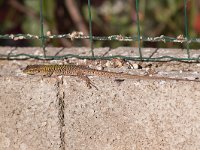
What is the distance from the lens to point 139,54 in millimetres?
3982

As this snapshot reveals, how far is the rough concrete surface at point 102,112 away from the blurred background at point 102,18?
5.79ft

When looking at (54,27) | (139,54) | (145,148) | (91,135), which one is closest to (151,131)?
(145,148)

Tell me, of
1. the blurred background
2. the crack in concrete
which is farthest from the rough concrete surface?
the blurred background

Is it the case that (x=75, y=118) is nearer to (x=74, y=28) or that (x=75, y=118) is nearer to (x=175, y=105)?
(x=175, y=105)

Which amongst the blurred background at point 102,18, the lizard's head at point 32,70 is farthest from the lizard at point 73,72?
the blurred background at point 102,18

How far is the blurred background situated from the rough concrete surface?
1764mm

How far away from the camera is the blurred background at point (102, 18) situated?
5594 millimetres

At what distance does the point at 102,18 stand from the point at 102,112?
2454mm

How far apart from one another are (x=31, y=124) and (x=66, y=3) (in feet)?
7.59

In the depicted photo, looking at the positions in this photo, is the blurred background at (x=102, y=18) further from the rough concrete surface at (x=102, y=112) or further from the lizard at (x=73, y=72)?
the rough concrete surface at (x=102, y=112)

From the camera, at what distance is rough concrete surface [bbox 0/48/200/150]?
3510 mm

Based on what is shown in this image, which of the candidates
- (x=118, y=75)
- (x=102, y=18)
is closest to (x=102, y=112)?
(x=118, y=75)

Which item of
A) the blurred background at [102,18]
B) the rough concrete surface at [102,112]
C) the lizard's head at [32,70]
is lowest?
the rough concrete surface at [102,112]

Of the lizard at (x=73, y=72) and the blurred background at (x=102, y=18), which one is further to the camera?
the blurred background at (x=102, y=18)
